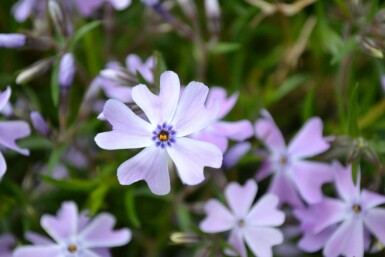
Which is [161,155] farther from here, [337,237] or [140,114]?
[337,237]

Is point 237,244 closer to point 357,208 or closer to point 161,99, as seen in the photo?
point 357,208

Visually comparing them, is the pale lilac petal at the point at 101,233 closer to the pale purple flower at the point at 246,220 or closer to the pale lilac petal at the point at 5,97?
the pale purple flower at the point at 246,220

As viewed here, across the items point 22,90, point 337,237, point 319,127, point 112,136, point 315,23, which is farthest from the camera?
point 22,90

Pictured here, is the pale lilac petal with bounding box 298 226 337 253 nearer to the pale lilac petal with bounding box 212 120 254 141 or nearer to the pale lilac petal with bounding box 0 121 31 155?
the pale lilac petal with bounding box 212 120 254 141

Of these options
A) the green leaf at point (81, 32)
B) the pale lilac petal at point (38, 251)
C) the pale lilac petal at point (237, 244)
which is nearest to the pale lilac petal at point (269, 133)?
the pale lilac petal at point (237, 244)

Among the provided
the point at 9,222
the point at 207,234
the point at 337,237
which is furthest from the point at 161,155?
the point at 9,222

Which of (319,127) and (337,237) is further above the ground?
(319,127)
